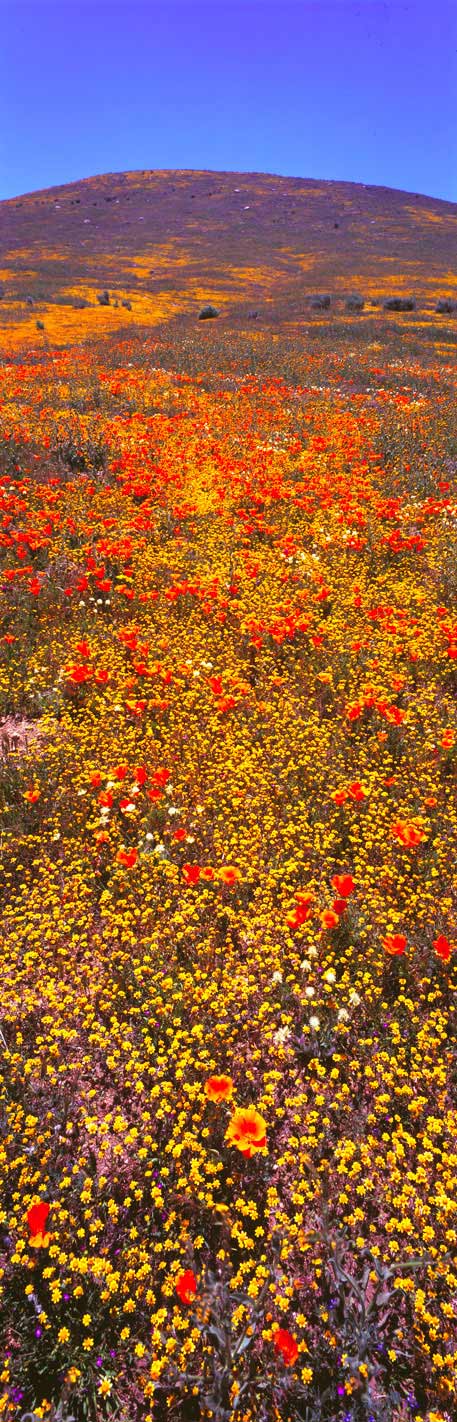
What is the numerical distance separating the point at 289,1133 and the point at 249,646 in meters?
5.13

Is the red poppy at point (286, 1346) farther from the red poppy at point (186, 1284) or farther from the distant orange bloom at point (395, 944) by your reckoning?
the distant orange bloom at point (395, 944)

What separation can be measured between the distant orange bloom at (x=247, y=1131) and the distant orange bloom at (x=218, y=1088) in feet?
0.32

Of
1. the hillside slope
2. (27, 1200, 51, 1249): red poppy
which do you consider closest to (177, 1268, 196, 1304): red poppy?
(27, 1200, 51, 1249): red poppy

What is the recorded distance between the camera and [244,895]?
192 inches

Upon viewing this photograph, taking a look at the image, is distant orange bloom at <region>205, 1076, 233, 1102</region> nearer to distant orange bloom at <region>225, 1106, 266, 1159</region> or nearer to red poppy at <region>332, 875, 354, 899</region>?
distant orange bloom at <region>225, 1106, 266, 1159</region>

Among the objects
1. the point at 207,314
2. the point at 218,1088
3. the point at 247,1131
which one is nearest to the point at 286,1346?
the point at 247,1131

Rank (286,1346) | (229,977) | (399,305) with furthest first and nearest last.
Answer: (399,305) → (229,977) → (286,1346)

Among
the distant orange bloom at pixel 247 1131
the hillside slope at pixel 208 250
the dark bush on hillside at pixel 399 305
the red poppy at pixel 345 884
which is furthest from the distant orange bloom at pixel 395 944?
the dark bush on hillside at pixel 399 305

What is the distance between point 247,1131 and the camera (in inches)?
125

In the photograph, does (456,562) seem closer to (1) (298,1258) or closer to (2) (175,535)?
(2) (175,535)

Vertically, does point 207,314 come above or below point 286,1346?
above

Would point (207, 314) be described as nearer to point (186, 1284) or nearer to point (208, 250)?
point (186, 1284)

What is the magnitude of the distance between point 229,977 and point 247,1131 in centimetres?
114

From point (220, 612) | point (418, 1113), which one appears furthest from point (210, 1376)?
point (220, 612)
